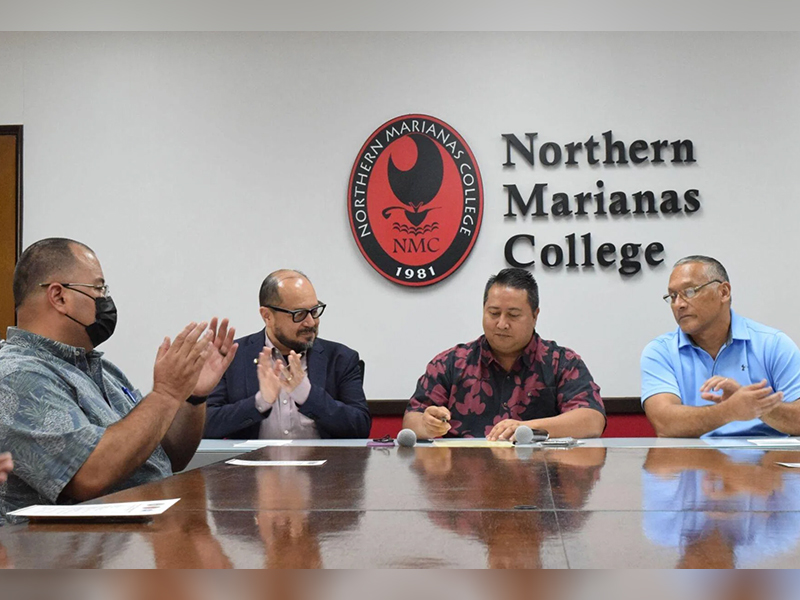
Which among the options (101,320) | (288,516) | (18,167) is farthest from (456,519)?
(18,167)

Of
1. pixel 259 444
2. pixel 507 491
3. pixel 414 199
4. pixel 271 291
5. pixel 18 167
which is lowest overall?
pixel 259 444

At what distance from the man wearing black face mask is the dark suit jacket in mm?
901

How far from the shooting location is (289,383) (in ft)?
11.1

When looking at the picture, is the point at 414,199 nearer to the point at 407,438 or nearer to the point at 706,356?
the point at 706,356

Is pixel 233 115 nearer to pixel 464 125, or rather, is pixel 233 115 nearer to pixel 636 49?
pixel 464 125

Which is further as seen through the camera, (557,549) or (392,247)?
(392,247)

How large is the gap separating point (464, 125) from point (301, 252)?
1.08m

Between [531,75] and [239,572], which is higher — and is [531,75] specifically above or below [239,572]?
above

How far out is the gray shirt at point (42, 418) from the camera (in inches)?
71.2

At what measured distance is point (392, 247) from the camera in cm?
438

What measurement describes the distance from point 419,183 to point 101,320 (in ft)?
7.92

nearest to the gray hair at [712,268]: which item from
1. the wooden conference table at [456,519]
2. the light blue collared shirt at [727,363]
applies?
the light blue collared shirt at [727,363]

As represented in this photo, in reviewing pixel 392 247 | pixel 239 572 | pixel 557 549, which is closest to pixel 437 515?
pixel 557 549

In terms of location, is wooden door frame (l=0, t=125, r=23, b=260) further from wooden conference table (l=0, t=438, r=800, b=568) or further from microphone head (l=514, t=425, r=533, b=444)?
microphone head (l=514, t=425, r=533, b=444)
